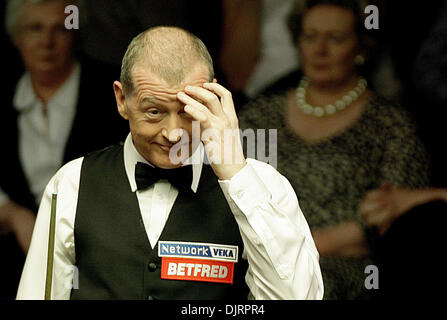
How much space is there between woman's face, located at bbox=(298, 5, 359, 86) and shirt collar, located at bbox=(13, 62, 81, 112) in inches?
36.7

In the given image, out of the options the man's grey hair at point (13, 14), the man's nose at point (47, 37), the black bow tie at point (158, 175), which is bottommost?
the black bow tie at point (158, 175)

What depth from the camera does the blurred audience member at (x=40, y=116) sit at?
2.67 metres

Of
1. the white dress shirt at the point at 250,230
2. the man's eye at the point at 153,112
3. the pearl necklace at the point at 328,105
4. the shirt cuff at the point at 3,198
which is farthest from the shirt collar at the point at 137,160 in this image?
the shirt cuff at the point at 3,198

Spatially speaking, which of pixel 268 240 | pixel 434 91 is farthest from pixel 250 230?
pixel 434 91

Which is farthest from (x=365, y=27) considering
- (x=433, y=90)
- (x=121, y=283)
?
(x=121, y=283)

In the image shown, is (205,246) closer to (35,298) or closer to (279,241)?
(279,241)

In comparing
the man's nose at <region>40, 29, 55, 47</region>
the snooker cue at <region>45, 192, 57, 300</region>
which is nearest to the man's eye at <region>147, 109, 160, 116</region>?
the snooker cue at <region>45, 192, 57, 300</region>

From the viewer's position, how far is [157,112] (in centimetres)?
187

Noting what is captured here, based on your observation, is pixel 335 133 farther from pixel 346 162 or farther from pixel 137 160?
pixel 137 160

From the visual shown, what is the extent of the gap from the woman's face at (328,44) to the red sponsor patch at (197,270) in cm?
98

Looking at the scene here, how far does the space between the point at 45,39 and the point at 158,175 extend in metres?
1.02

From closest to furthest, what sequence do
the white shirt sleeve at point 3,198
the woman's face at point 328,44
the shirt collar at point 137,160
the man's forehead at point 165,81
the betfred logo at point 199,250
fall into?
the man's forehead at point 165,81 → the betfred logo at point 199,250 → the shirt collar at point 137,160 → the woman's face at point 328,44 → the white shirt sleeve at point 3,198

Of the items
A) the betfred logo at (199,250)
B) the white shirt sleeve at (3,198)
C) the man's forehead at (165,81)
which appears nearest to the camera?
the man's forehead at (165,81)

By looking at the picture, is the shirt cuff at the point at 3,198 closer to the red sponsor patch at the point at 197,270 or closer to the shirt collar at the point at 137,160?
the shirt collar at the point at 137,160
